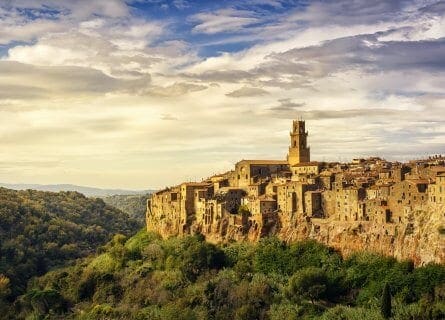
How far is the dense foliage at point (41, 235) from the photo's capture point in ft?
277

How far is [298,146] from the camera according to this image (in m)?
78.8

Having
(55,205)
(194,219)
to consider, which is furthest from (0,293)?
(55,205)

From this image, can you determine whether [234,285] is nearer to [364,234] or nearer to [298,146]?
[364,234]

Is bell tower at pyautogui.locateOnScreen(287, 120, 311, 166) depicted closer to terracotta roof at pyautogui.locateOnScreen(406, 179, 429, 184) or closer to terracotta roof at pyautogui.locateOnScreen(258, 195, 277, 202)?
terracotta roof at pyautogui.locateOnScreen(258, 195, 277, 202)

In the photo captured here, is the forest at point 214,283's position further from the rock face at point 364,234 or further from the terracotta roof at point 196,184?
the terracotta roof at point 196,184

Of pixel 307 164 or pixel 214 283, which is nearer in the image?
pixel 214 283

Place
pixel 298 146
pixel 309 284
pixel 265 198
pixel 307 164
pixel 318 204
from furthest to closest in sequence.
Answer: pixel 298 146
pixel 307 164
pixel 265 198
pixel 318 204
pixel 309 284

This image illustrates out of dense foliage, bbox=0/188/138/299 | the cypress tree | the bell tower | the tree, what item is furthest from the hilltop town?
dense foliage, bbox=0/188/138/299

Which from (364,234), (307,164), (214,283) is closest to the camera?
(364,234)

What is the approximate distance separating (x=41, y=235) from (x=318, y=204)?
51.2 metres

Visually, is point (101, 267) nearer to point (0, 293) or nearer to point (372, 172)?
point (0, 293)

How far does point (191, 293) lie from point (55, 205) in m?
77.0

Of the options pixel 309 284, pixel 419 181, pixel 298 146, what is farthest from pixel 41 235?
pixel 419 181

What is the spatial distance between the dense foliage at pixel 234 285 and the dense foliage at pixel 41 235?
8.60 m
